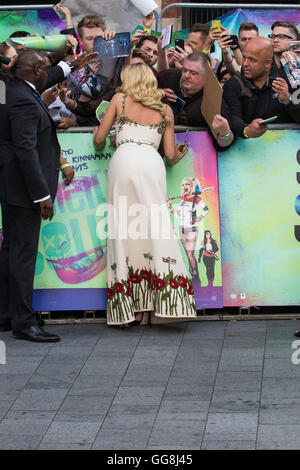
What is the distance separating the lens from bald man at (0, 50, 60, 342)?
7164 millimetres

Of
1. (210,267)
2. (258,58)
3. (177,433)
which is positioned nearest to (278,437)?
(177,433)

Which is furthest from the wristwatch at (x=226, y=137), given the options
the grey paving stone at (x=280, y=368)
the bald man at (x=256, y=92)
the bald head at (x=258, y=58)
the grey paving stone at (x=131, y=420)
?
the grey paving stone at (x=131, y=420)

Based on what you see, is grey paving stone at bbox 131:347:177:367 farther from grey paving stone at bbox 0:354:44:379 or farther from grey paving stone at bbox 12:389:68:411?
grey paving stone at bbox 12:389:68:411

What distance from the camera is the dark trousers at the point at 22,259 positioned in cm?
737

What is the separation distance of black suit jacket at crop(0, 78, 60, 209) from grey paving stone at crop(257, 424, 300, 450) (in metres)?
2.64

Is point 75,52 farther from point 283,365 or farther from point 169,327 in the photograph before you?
point 283,365

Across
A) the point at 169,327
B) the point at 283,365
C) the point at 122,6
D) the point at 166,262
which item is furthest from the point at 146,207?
the point at 122,6

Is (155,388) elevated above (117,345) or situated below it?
above

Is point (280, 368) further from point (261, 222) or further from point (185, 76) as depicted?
point (185, 76)

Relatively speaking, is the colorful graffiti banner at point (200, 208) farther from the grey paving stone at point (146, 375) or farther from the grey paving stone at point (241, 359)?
the grey paving stone at point (146, 375)

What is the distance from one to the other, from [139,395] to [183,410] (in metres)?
0.40

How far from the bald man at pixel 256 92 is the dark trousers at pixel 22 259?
5.73 ft

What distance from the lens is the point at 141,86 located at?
748 centimetres

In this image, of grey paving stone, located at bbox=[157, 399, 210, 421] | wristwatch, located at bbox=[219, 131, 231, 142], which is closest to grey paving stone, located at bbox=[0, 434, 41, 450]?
grey paving stone, located at bbox=[157, 399, 210, 421]
